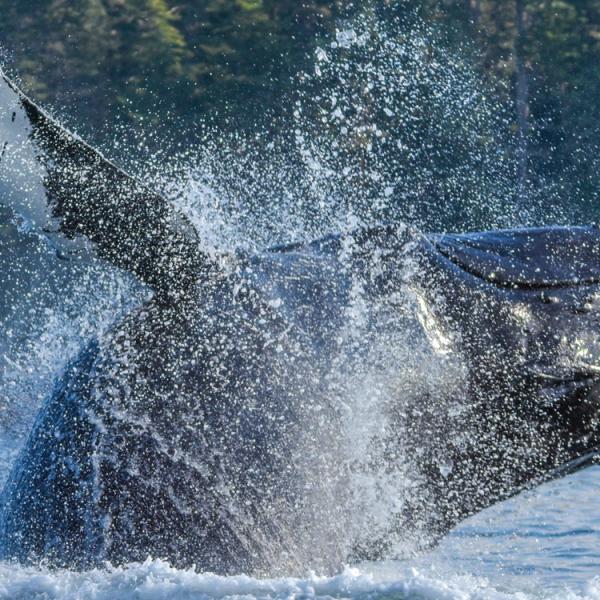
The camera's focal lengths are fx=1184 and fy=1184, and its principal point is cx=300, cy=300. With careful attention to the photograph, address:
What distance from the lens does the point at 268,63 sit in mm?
20828

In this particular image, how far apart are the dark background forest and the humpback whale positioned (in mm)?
14506

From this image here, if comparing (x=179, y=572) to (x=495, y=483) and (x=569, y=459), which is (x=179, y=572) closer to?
(x=495, y=483)

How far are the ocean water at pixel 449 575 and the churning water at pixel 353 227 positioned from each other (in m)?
0.01

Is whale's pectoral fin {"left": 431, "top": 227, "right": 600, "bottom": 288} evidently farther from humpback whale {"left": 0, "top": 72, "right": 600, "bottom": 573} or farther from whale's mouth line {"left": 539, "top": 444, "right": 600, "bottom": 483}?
whale's mouth line {"left": 539, "top": 444, "right": 600, "bottom": 483}

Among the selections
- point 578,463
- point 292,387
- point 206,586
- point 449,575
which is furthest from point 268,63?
point 206,586

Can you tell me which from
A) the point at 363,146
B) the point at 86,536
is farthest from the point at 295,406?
the point at 363,146

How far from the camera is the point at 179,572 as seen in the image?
15.9ft

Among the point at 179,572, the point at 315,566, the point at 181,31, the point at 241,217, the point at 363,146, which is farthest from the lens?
the point at 181,31

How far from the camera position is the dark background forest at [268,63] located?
20172 mm

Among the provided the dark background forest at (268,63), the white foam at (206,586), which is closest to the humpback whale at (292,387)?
the white foam at (206,586)

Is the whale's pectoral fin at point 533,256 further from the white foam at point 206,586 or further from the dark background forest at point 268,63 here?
the dark background forest at point 268,63

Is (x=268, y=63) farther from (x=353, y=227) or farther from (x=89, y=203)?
(x=89, y=203)

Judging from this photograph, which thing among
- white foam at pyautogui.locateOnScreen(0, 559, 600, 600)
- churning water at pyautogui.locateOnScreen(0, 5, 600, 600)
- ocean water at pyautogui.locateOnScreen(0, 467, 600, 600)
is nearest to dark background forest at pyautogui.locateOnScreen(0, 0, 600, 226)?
churning water at pyautogui.locateOnScreen(0, 5, 600, 600)

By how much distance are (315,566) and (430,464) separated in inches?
26.6
